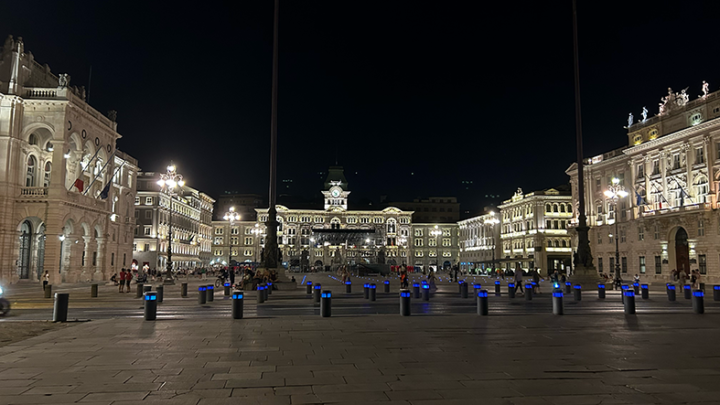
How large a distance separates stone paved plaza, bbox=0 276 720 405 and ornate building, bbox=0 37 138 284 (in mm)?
31929

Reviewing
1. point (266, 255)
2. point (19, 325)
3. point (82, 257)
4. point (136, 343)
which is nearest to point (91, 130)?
point (82, 257)

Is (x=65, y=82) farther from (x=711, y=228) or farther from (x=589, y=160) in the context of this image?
(x=589, y=160)

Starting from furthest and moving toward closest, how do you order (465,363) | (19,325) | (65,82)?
1. (65,82)
2. (19,325)
3. (465,363)

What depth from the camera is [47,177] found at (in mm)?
46656

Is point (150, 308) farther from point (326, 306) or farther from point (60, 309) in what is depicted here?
point (326, 306)

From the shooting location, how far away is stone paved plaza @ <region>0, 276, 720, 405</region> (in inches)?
265

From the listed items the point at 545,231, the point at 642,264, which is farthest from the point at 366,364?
the point at 545,231

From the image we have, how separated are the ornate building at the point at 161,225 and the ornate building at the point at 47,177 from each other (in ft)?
85.0

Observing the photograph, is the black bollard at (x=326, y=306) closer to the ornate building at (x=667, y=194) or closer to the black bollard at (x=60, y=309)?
the black bollard at (x=60, y=309)

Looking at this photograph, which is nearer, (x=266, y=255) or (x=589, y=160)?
(x=266, y=255)

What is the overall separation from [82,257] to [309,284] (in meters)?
29.8

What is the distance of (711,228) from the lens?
160ft

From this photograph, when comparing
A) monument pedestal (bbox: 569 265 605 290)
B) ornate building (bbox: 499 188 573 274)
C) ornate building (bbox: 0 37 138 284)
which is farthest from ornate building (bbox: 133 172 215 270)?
ornate building (bbox: 499 188 573 274)

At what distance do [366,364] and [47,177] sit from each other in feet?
156
